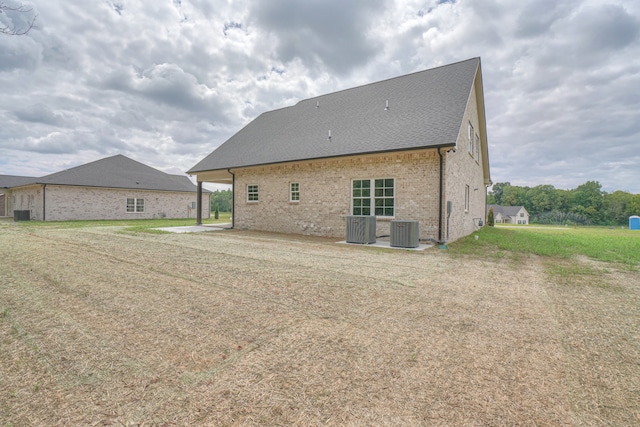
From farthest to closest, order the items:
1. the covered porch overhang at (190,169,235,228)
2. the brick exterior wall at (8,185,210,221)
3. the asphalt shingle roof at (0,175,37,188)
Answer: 1. the asphalt shingle roof at (0,175,37,188)
2. the brick exterior wall at (8,185,210,221)
3. the covered porch overhang at (190,169,235,228)

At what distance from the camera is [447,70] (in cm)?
Result: 1430

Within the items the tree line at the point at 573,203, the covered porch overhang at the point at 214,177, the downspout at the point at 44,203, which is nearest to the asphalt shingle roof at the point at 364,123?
the covered porch overhang at the point at 214,177

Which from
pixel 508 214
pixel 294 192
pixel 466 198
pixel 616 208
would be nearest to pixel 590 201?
pixel 616 208

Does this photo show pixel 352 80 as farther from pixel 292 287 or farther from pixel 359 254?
pixel 292 287

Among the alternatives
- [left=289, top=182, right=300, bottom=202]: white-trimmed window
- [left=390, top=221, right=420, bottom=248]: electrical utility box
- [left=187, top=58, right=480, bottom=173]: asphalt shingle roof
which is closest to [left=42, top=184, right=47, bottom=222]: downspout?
[left=187, top=58, right=480, bottom=173]: asphalt shingle roof

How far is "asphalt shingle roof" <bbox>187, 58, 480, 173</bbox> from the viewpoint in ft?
36.4

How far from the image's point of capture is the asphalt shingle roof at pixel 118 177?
2380 cm

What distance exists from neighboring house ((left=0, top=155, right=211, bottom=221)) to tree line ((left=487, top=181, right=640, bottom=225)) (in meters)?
73.9

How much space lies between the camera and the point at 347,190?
12.2 meters

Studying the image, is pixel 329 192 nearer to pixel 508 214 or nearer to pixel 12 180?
pixel 12 180

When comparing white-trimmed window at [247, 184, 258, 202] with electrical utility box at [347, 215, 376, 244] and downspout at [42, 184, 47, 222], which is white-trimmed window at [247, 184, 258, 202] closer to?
electrical utility box at [347, 215, 376, 244]

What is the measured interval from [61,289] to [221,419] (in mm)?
4349

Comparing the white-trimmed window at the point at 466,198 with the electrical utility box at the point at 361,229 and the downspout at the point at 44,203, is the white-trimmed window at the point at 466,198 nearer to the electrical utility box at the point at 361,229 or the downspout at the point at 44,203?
the electrical utility box at the point at 361,229

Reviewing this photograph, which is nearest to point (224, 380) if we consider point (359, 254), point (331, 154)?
point (359, 254)
